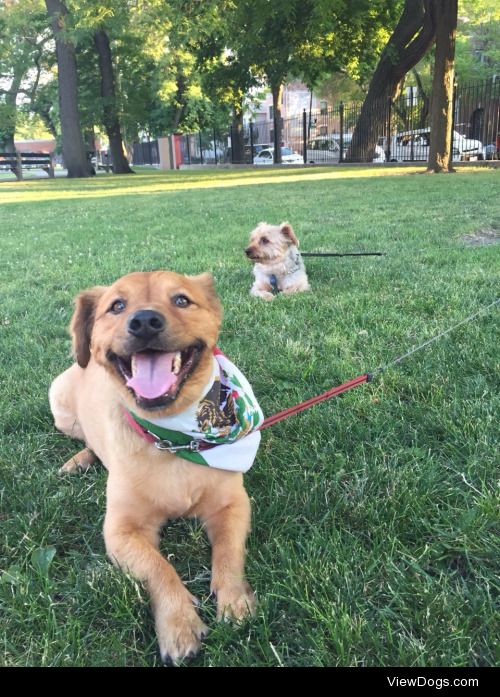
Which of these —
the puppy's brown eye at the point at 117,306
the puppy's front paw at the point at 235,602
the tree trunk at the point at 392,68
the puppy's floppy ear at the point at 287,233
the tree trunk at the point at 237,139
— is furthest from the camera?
the tree trunk at the point at 237,139

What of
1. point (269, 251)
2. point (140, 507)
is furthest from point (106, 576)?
point (269, 251)

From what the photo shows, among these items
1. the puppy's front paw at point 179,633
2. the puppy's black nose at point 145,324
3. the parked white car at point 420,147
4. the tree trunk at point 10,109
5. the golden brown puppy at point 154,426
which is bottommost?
the puppy's front paw at point 179,633

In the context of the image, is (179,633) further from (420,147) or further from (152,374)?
(420,147)

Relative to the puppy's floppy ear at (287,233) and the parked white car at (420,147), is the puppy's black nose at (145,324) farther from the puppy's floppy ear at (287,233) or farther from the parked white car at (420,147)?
the parked white car at (420,147)

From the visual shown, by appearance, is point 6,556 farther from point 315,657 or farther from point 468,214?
point 468,214

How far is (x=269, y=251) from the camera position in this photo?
637cm

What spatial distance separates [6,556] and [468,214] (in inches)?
373

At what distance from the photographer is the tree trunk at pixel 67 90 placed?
27516 millimetres

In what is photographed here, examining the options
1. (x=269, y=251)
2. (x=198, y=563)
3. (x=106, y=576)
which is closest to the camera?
(x=106, y=576)

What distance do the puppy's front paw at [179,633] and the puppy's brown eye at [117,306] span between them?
4.26 feet

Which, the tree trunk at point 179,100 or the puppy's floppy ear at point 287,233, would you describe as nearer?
the puppy's floppy ear at point 287,233

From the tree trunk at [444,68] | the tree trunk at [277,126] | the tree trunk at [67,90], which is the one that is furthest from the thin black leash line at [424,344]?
the tree trunk at [277,126]

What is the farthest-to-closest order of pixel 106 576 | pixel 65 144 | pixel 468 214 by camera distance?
pixel 65 144 → pixel 468 214 → pixel 106 576

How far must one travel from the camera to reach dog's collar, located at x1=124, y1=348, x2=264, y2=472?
92.0 inches
